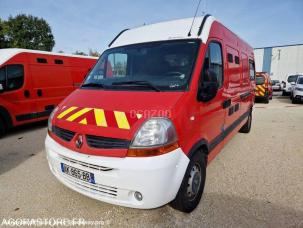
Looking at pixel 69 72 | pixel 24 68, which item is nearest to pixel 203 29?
→ pixel 24 68

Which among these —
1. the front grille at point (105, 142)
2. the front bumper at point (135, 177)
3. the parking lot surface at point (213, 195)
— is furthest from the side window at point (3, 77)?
the front grille at point (105, 142)

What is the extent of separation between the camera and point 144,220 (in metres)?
2.43

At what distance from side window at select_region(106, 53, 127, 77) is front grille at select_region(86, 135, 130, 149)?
1.10m

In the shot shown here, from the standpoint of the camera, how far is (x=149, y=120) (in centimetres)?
205

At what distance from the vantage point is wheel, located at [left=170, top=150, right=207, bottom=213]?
7.61 feet

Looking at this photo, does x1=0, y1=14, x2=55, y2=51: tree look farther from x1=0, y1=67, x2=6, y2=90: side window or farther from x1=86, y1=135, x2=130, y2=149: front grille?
x1=86, y1=135, x2=130, y2=149: front grille

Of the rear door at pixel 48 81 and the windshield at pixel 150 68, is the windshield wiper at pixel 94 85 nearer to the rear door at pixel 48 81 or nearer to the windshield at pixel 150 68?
the windshield at pixel 150 68

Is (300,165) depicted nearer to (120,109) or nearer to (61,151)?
(120,109)

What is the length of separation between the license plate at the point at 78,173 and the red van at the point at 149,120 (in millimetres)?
12

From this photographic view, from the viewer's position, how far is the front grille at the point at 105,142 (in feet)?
6.68

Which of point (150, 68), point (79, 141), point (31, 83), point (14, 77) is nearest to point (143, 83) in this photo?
point (150, 68)

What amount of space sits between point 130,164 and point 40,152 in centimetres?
340

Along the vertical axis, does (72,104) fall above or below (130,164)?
above

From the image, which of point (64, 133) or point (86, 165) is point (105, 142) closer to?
point (86, 165)
